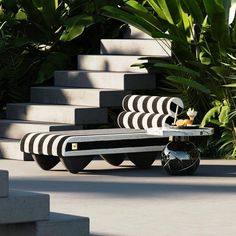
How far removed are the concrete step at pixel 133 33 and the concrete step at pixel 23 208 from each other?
870cm

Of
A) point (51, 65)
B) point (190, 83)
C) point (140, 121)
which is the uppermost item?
point (51, 65)

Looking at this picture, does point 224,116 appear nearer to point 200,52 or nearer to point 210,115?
point 210,115

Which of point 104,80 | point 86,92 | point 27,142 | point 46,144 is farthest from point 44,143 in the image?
point 104,80

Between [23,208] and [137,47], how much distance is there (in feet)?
27.6

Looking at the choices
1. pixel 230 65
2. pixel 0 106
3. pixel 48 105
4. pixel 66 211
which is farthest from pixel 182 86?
pixel 66 211

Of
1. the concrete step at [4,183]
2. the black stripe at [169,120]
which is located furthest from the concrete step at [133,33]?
the concrete step at [4,183]

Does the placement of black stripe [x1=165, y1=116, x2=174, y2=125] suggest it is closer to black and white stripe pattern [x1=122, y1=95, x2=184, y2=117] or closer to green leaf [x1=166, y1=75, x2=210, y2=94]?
black and white stripe pattern [x1=122, y1=95, x2=184, y2=117]

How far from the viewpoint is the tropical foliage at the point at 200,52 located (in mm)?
14516

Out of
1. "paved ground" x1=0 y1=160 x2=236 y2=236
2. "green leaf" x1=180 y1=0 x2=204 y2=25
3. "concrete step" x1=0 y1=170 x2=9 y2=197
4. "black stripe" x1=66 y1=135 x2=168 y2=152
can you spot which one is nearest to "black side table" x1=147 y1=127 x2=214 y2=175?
"paved ground" x1=0 y1=160 x2=236 y2=236

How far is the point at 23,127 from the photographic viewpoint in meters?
15.3

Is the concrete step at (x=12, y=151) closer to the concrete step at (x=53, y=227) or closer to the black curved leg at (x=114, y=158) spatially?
the black curved leg at (x=114, y=158)

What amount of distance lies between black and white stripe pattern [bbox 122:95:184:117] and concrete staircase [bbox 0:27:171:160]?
0.87m

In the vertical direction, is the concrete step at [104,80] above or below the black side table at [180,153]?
above

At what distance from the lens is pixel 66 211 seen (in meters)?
10.0
